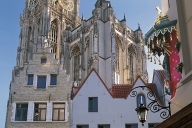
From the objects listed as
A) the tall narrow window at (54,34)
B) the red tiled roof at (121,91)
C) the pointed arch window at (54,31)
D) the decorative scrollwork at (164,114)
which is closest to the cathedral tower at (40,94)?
the red tiled roof at (121,91)

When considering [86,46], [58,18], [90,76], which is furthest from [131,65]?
[90,76]

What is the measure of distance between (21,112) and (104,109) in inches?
200

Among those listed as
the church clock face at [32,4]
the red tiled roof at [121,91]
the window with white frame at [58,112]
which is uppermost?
the church clock face at [32,4]

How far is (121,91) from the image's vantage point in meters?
20.8

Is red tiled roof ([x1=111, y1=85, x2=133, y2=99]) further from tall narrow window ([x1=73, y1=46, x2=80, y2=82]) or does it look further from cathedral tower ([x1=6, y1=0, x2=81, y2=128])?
tall narrow window ([x1=73, y1=46, x2=80, y2=82])

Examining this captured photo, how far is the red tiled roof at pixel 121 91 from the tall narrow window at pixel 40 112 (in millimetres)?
4480

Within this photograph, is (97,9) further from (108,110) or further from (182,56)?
(182,56)

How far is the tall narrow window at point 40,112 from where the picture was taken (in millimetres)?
18938

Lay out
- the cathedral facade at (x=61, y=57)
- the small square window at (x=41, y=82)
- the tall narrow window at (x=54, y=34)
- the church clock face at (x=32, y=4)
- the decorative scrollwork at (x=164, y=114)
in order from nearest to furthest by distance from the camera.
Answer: the decorative scrollwork at (x=164, y=114) → the cathedral facade at (x=61, y=57) → the small square window at (x=41, y=82) → the tall narrow window at (x=54, y=34) → the church clock face at (x=32, y=4)

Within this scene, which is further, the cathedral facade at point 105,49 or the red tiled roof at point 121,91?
the cathedral facade at point 105,49

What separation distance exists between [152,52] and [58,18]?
230 feet

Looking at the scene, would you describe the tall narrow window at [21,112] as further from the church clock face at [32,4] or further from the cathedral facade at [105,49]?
the church clock face at [32,4]

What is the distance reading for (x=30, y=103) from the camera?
63.2 ft

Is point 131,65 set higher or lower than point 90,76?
higher
